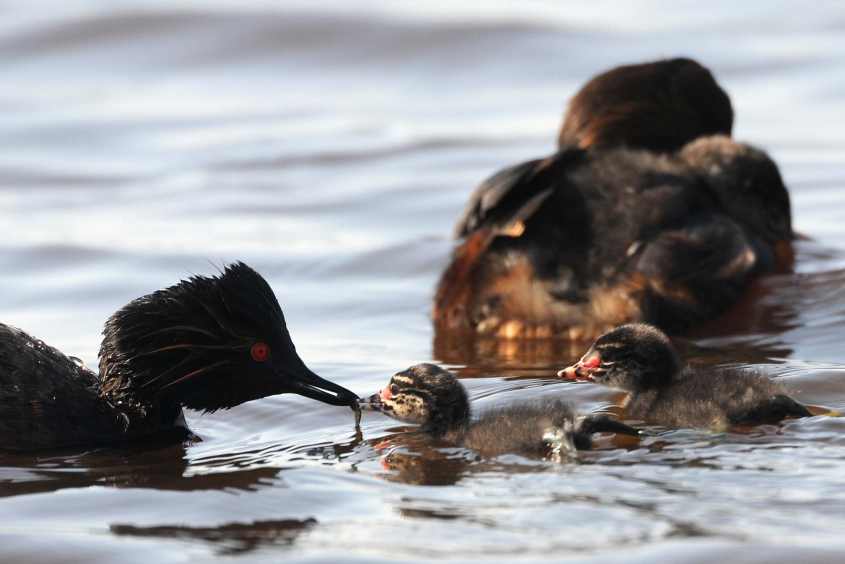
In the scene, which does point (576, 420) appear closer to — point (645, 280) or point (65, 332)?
point (645, 280)

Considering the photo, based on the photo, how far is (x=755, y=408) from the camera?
6934 mm

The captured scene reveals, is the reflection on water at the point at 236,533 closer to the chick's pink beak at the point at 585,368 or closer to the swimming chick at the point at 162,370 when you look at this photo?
the swimming chick at the point at 162,370

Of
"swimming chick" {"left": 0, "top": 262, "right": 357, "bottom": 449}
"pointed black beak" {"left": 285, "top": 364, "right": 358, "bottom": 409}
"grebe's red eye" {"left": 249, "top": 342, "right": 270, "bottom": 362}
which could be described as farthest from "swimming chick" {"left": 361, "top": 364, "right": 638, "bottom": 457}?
"grebe's red eye" {"left": 249, "top": 342, "right": 270, "bottom": 362}

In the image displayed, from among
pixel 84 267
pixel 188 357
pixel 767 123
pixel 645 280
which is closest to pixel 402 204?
pixel 84 267

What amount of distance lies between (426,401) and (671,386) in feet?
3.59

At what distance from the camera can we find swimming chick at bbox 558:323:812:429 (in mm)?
6969

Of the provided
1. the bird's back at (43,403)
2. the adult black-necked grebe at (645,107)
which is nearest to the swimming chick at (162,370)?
the bird's back at (43,403)

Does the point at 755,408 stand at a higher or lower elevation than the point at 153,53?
lower

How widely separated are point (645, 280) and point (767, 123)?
6.91 meters

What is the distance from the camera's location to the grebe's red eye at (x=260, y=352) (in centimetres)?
763

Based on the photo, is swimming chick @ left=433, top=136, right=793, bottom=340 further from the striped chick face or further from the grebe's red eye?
the grebe's red eye

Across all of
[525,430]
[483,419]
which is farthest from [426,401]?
[525,430]

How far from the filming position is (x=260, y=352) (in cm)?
765

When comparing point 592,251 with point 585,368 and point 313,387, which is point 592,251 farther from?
point 313,387
